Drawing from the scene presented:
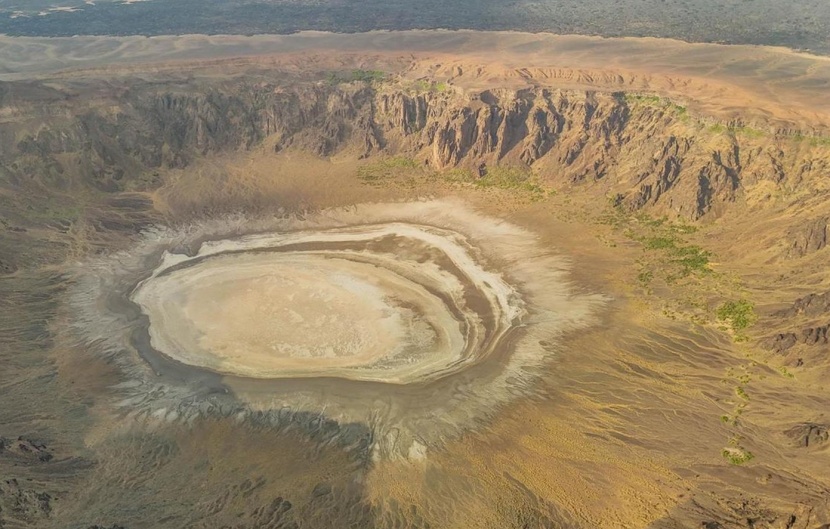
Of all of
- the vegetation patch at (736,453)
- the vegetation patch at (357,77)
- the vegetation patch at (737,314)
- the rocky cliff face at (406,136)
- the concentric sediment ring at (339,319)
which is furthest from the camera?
the vegetation patch at (357,77)

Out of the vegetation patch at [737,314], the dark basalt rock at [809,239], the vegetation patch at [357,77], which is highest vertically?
the vegetation patch at [357,77]

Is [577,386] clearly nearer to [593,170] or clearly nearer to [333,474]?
[333,474]

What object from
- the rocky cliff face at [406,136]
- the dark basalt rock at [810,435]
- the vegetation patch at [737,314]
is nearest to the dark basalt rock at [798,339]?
the vegetation patch at [737,314]

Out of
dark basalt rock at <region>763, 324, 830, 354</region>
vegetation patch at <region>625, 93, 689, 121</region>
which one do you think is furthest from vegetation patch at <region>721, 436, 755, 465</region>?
vegetation patch at <region>625, 93, 689, 121</region>

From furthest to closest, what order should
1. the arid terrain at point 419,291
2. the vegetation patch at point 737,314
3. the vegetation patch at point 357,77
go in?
the vegetation patch at point 357,77, the vegetation patch at point 737,314, the arid terrain at point 419,291

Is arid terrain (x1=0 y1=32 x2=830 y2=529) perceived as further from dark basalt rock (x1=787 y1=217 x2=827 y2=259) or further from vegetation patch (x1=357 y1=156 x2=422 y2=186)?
vegetation patch (x1=357 y1=156 x2=422 y2=186)

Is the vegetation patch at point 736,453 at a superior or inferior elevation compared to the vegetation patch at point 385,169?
inferior

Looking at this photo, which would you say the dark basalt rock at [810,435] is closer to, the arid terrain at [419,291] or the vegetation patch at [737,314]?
the arid terrain at [419,291]
